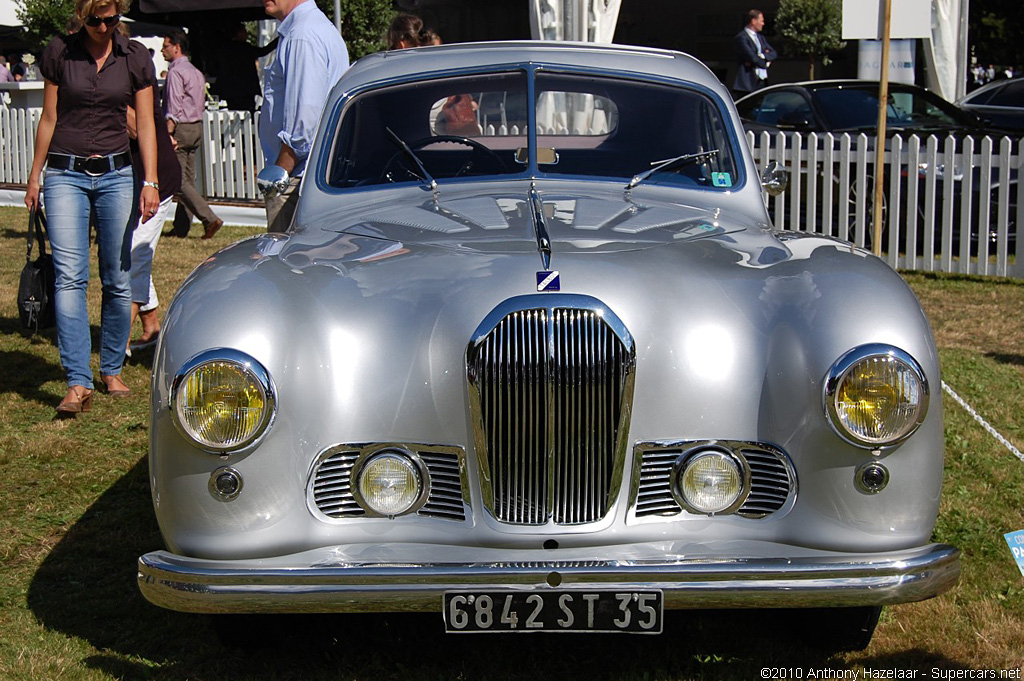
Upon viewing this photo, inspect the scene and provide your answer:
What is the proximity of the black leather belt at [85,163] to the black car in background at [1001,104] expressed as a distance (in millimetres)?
8516

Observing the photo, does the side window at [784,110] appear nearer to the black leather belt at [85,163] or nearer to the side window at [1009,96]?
the side window at [1009,96]

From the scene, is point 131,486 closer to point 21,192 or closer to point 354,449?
point 354,449

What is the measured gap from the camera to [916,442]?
300 cm

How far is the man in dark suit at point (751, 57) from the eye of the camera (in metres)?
16.0

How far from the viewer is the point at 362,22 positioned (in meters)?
22.6

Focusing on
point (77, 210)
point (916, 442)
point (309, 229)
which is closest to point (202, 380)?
point (309, 229)

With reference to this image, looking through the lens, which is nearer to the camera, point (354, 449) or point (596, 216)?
point (354, 449)

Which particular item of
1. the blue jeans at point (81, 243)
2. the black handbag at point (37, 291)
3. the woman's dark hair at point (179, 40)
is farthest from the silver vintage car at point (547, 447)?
the woman's dark hair at point (179, 40)

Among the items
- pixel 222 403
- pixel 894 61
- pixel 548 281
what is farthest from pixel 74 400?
pixel 894 61

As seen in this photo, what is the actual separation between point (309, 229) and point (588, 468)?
62.9 inches

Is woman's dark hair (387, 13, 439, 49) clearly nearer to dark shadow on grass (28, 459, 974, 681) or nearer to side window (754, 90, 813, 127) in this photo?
dark shadow on grass (28, 459, 974, 681)

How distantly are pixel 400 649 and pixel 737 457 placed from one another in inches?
47.3

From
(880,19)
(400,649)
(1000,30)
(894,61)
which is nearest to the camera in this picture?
(400,649)

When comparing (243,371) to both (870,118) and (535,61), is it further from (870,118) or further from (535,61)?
(870,118)
